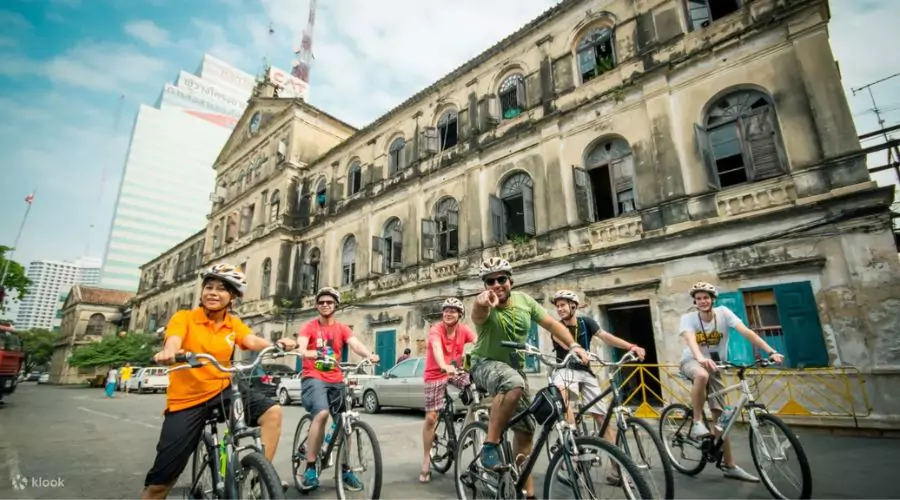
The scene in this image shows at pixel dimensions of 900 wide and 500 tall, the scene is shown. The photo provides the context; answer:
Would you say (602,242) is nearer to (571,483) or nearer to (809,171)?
(809,171)

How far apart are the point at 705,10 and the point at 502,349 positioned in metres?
11.7

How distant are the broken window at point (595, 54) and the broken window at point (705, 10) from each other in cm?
199

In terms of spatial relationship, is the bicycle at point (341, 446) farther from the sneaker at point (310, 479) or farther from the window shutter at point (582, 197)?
the window shutter at point (582, 197)

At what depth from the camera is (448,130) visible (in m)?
16.3

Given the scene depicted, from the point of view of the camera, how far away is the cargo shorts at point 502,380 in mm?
3086

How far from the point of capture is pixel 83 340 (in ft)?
142

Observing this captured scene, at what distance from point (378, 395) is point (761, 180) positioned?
10.2 meters

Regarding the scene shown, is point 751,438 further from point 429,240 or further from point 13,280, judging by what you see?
point 13,280

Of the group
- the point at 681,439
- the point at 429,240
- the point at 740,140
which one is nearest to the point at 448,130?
the point at 429,240

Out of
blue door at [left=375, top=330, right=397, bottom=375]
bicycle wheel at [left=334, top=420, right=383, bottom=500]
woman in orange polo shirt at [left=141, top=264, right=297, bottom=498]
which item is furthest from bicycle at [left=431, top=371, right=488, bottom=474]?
blue door at [left=375, top=330, right=397, bottom=375]

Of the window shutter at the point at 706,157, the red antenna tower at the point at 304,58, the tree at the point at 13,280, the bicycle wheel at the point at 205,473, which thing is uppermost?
the red antenna tower at the point at 304,58

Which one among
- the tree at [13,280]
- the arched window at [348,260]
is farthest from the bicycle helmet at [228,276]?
the tree at [13,280]

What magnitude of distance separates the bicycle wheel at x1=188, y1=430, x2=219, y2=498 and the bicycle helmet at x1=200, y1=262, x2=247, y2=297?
106 cm

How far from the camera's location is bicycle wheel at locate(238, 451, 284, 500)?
234 centimetres
